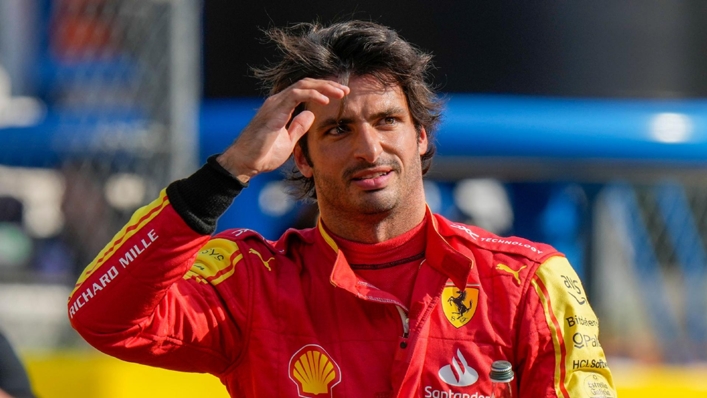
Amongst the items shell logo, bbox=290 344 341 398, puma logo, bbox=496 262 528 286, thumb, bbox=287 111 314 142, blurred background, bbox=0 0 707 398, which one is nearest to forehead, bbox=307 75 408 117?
thumb, bbox=287 111 314 142

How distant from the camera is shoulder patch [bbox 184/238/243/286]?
300 centimetres

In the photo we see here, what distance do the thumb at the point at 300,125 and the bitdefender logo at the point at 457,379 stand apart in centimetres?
72

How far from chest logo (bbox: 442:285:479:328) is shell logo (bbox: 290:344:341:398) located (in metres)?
0.33

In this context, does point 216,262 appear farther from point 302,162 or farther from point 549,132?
point 549,132

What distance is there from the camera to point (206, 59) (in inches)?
260

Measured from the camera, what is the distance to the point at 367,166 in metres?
3.00

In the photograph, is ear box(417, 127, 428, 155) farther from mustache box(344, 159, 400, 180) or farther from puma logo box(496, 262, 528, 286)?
puma logo box(496, 262, 528, 286)

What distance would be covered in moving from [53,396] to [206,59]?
2.50m

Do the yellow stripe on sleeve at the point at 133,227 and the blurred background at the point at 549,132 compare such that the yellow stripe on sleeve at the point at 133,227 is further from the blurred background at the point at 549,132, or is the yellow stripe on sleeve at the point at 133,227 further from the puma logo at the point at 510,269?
the blurred background at the point at 549,132

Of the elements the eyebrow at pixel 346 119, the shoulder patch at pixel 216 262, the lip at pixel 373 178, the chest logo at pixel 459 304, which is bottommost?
the shoulder patch at pixel 216 262

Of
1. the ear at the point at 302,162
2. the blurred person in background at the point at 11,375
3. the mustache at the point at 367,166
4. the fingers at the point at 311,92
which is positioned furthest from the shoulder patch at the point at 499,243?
the blurred person in background at the point at 11,375

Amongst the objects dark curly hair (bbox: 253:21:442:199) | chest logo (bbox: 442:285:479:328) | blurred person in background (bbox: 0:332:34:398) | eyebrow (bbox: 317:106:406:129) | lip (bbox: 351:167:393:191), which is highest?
dark curly hair (bbox: 253:21:442:199)

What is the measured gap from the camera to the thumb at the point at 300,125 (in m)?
2.89

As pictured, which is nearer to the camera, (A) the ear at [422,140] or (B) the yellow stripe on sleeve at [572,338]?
(B) the yellow stripe on sleeve at [572,338]
